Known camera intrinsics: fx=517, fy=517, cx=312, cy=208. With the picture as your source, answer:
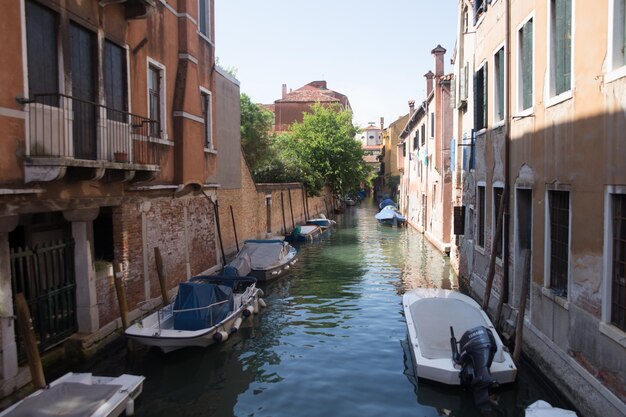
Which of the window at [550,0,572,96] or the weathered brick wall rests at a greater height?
the window at [550,0,572,96]

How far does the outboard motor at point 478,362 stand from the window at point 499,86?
15.3ft

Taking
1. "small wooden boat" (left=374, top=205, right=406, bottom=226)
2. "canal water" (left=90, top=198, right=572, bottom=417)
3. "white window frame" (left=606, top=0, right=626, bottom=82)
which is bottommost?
"canal water" (left=90, top=198, right=572, bottom=417)

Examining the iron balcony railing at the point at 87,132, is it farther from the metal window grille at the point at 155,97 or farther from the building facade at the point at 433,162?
the building facade at the point at 433,162

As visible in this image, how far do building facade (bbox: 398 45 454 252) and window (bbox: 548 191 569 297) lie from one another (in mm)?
11024

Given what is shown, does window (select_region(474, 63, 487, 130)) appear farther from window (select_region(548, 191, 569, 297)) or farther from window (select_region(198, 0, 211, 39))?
window (select_region(198, 0, 211, 39))

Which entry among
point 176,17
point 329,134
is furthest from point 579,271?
point 329,134

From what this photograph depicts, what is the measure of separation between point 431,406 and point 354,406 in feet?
2.96

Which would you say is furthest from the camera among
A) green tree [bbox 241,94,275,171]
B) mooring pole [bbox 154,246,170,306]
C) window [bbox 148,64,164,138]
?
green tree [bbox 241,94,275,171]

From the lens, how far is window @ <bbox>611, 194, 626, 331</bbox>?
15.5 ft

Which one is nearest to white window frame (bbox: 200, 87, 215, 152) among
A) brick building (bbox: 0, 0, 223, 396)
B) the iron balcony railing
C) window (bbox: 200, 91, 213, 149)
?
window (bbox: 200, 91, 213, 149)

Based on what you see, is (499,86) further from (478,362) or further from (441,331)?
(478,362)

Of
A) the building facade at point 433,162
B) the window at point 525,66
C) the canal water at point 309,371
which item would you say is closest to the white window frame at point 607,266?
the canal water at point 309,371

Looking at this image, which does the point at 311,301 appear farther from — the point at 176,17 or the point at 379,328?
the point at 176,17

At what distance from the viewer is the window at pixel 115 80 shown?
765 cm
